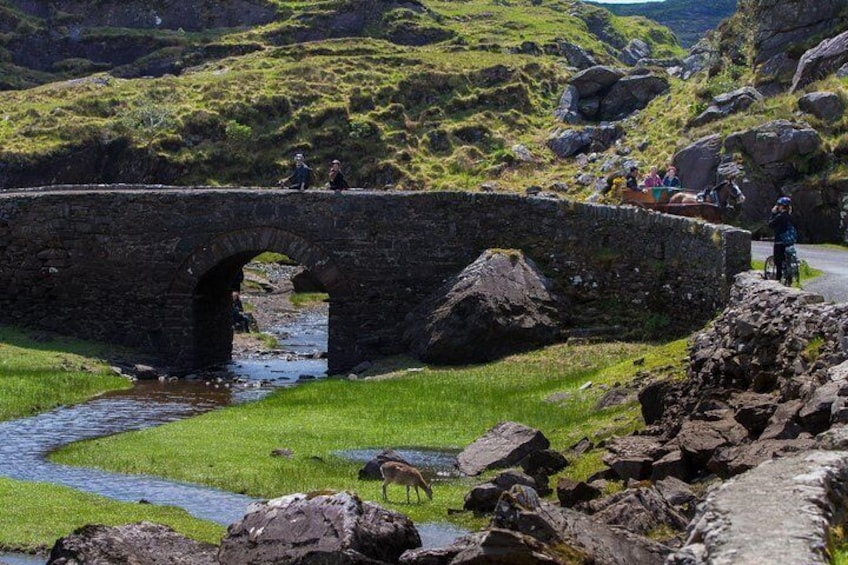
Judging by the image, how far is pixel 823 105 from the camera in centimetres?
4691

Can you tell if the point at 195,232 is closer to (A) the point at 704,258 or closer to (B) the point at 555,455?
(A) the point at 704,258

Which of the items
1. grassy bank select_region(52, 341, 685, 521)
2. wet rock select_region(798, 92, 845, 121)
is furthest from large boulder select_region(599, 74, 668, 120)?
grassy bank select_region(52, 341, 685, 521)

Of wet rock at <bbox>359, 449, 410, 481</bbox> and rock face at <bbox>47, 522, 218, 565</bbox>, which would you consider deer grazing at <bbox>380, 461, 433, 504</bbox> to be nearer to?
wet rock at <bbox>359, 449, 410, 481</bbox>

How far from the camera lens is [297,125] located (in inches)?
3386

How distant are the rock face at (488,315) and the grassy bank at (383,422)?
0.79m

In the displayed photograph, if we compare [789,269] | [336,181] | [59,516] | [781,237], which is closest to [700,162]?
[336,181]

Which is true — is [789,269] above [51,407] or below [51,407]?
above

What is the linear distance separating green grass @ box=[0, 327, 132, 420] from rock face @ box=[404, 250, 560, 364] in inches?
322

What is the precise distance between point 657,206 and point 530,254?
4.10 m

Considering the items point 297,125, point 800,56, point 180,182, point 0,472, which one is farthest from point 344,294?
point 297,125

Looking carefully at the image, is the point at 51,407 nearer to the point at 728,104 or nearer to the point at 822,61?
the point at 822,61

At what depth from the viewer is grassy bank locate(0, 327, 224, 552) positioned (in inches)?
781

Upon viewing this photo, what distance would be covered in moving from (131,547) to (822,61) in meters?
39.9

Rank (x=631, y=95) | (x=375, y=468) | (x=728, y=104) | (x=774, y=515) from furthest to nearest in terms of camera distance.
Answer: (x=631, y=95) < (x=728, y=104) < (x=375, y=468) < (x=774, y=515)
